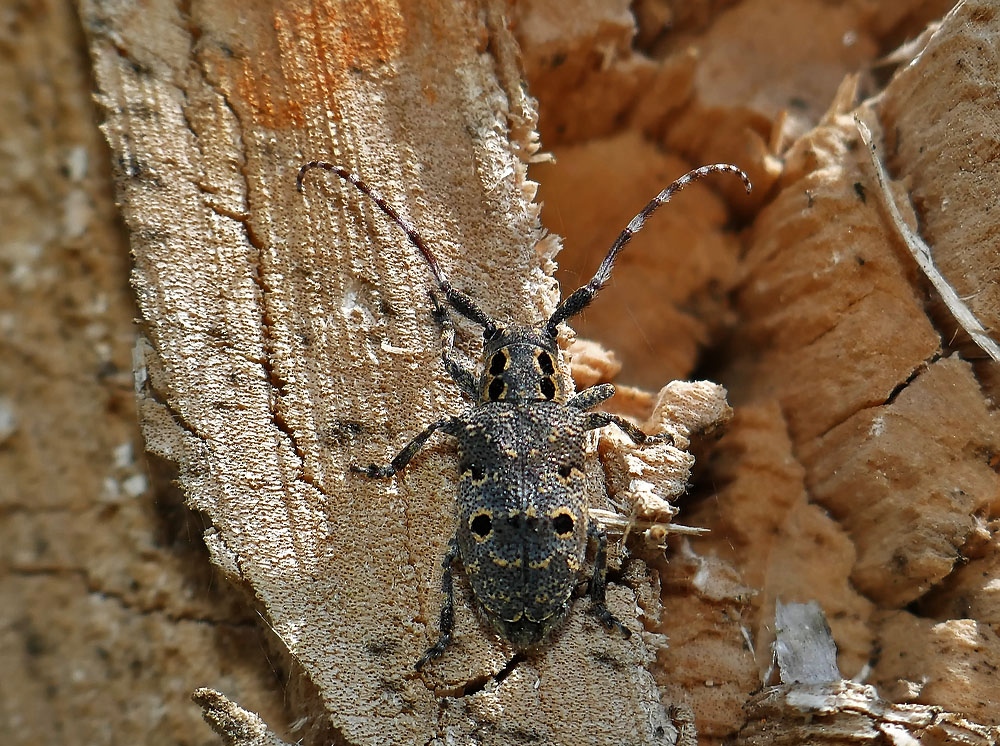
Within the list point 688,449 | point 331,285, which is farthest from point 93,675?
point 688,449

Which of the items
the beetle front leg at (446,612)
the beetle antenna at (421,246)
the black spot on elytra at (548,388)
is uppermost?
the beetle antenna at (421,246)

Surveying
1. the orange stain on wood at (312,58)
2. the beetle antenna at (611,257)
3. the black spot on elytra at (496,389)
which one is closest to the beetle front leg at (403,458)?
the black spot on elytra at (496,389)

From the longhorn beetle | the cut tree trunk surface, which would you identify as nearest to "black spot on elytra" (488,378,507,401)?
the longhorn beetle

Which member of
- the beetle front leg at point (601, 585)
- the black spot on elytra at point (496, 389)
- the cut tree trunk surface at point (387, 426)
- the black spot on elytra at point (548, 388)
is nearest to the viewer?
the cut tree trunk surface at point (387, 426)

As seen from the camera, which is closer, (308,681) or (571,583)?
(308,681)

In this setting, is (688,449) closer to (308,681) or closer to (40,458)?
(308,681)

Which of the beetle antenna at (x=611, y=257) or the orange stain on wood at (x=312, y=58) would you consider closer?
the orange stain on wood at (x=312, y=58)

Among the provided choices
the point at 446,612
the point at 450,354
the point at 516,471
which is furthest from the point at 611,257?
the point at 446,612

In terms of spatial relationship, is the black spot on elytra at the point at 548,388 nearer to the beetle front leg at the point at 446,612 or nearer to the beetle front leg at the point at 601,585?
the beetle front leg at the point at 601,585
